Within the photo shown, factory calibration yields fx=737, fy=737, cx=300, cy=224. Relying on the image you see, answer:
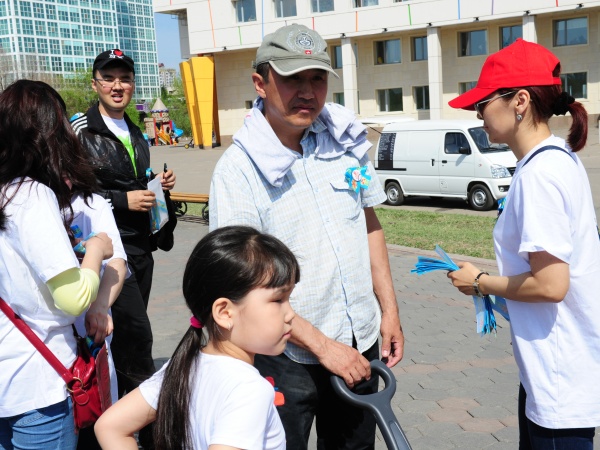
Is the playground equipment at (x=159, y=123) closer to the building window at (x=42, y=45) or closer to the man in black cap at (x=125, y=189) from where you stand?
the man in black cap at (x=125, y=189)

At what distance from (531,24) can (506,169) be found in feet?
76.5

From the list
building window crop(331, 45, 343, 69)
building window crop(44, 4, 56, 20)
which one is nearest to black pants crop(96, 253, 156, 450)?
building window crop(331, 45, 343, 69)

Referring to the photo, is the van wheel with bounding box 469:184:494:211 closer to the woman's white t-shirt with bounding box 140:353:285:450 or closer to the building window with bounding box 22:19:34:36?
the woman's white t-shirt with bounding box 140:353:285:450

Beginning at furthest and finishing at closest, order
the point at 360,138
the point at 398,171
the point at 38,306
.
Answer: the point at 398,171
the point at 360,138
the point at 38,306

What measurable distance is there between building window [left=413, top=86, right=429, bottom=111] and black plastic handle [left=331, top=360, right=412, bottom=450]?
1544 inches

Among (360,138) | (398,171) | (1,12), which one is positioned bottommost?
(398,171)

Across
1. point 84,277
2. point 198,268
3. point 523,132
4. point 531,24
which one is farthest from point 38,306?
point 531,24

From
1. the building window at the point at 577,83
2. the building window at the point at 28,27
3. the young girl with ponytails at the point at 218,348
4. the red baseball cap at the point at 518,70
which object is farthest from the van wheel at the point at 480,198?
the building window at the point at 28,27

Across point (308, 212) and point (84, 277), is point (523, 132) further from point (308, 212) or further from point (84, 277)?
point (84, 277)

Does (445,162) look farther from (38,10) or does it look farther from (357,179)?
(38,10)

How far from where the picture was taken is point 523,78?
2441mm

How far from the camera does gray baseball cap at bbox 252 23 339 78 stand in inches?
99.2

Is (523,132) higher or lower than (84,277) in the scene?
higher

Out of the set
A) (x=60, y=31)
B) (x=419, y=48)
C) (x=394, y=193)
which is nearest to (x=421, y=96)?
(x=419, y=48)
